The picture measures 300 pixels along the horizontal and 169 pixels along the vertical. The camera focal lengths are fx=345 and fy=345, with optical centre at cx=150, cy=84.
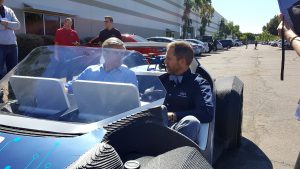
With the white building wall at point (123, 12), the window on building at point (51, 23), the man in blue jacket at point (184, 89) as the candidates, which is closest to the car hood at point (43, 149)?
the man in blue jacket at point (184, 89)

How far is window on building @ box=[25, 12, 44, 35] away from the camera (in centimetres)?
1655

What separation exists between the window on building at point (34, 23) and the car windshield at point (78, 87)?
14.7 m

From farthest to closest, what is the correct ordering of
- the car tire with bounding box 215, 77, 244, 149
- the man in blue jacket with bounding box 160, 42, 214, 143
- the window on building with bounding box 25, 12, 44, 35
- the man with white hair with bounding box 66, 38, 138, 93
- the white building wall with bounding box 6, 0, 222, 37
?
the white building wall with bounding box 6, 0, 222, 37 → the window on building with bounding box 25, 12, 44, 35 → the car tire with bounding box 215, 77, 244, 149 → the man in blue jacket with bounding box 160, 42, 214, 143 → the man with white hair with bounding box 66, 38, 138, 93

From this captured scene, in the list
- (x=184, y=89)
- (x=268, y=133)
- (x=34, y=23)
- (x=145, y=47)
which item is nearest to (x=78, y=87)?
(x=184, y=89)

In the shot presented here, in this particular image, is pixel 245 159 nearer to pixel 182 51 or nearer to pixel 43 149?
pixel 182 51

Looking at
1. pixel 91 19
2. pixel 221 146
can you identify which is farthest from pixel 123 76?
pixel 91 19

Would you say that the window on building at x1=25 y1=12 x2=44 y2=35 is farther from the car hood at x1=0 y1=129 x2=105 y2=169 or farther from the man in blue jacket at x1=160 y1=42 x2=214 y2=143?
the car hood at x1=0 y1=129 x2=105 y2=169

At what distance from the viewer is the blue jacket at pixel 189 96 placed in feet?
9.70

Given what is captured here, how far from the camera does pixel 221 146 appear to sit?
11.5 ft

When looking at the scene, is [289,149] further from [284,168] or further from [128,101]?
[128,101]

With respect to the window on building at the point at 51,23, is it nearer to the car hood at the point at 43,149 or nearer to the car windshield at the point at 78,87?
the car windshield at the point at 78,87

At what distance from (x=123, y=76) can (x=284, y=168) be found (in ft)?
7.08

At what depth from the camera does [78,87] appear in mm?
2496

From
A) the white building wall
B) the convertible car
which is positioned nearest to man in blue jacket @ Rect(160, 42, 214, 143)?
the convertible car
